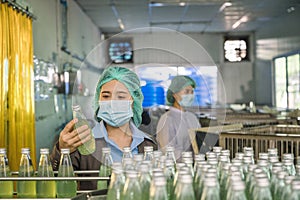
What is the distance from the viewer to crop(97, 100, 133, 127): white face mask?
78.4 inches

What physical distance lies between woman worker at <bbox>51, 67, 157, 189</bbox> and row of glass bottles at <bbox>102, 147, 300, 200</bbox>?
650mm

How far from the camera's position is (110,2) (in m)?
7.34

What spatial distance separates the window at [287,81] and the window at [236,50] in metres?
1.52

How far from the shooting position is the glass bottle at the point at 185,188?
41.2 inches

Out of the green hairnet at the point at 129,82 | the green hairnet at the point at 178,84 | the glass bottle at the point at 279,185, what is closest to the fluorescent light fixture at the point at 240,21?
the green hairnet at the point at 178,84

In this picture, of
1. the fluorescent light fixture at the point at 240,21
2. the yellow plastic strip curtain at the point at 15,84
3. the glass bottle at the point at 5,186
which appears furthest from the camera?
the fluorescent light fixture at the point at 240,21

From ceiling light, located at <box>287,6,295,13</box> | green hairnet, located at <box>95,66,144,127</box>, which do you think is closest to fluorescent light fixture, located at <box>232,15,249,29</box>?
ceiling light, located at <box>287,6,295,13</box>

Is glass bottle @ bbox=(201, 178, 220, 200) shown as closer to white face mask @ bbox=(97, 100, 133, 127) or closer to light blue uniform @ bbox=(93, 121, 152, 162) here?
light blue uniform @ bbox=(93, 121, 152, 162)

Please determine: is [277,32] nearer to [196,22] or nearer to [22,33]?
[196,22]

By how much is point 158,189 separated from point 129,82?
40.0 inches

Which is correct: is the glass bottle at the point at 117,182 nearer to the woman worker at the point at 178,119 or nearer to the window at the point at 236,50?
the woman worker at the point at 178,119

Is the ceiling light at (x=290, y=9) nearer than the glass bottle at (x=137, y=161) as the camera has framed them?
No

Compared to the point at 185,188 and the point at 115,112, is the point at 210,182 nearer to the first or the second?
the point at 185,188

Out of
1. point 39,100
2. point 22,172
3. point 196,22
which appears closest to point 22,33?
point 39,100
